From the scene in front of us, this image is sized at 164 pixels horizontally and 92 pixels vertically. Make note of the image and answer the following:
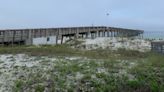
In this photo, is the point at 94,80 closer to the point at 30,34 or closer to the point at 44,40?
the point at 30,34

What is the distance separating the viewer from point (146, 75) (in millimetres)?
8734

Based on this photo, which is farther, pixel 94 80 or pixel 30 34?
pixel 30 34

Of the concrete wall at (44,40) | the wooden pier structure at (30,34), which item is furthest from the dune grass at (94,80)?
the concrete wall at (44,40)

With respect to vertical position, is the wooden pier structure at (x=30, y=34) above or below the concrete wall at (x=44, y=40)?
above

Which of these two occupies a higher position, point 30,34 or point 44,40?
point 30,34

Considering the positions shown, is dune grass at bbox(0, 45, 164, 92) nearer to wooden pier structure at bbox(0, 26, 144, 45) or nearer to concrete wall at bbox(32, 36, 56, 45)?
wooden pier structure at bbox(0, 26, 144, 45)

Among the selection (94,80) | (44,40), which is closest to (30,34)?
(44,40)

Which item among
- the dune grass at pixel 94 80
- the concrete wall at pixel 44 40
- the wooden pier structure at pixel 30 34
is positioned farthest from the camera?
the concrete wall at pixel 44 40

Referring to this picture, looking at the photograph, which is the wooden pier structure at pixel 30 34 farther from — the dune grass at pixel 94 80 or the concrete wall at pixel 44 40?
the dune grass at pixel 94 80

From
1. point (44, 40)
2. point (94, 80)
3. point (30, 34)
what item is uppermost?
point (30, 34)

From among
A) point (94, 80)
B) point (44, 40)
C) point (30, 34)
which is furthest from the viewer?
point (44, 40)

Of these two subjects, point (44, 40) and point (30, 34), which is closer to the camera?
point (30, 34)

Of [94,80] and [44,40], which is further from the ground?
[94,80]

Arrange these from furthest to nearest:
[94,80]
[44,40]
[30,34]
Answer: [44,40] < [30,34] < [94,80]
